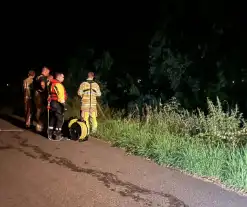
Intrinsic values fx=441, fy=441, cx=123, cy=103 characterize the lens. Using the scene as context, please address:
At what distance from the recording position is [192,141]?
31.0 feet

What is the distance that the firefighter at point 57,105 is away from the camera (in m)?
11.0

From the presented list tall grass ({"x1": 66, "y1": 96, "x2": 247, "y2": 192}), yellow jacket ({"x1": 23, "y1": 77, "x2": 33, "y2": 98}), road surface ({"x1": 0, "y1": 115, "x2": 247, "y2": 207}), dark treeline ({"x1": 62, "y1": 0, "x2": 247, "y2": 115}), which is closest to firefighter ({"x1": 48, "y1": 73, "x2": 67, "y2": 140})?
road surface ({"x1": 0, "y1": 115, "x2": 247, "y2": 207})

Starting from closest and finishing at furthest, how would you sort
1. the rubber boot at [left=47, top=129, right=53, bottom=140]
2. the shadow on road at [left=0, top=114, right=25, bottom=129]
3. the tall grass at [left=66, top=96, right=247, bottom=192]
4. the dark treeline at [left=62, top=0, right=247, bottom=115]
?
the tall grass at [left=66, top=96, right=247, bottom=192] < the rubber boot at [left=47, top=129, right=53, bottom=140] < the shadow on road at [left=0, top=114, right=25, bottom=129] < the dark treeline at [left=62, top=0, right=247, bottom=115]

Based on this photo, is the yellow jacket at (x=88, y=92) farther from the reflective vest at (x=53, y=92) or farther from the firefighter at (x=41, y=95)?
the firefighter at (x=41, y=95)

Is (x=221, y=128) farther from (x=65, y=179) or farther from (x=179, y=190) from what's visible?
(x=65, y=179)

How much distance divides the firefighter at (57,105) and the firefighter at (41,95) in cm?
130

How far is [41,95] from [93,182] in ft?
18.8

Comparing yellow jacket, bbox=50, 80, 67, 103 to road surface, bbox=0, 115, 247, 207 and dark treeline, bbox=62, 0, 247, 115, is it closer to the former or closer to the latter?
road surface, bbox=0, 115, 247, 207

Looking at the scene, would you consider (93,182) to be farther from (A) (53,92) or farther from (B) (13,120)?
(B) (13,120)

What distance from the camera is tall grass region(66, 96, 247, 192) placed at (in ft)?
26.4

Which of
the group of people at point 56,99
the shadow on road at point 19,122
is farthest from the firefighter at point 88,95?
the shadow on road at point 19,122

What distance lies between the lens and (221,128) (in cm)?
974

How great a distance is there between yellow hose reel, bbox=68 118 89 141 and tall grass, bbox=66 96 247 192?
27.2 inches

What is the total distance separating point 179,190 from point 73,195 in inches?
69.2
